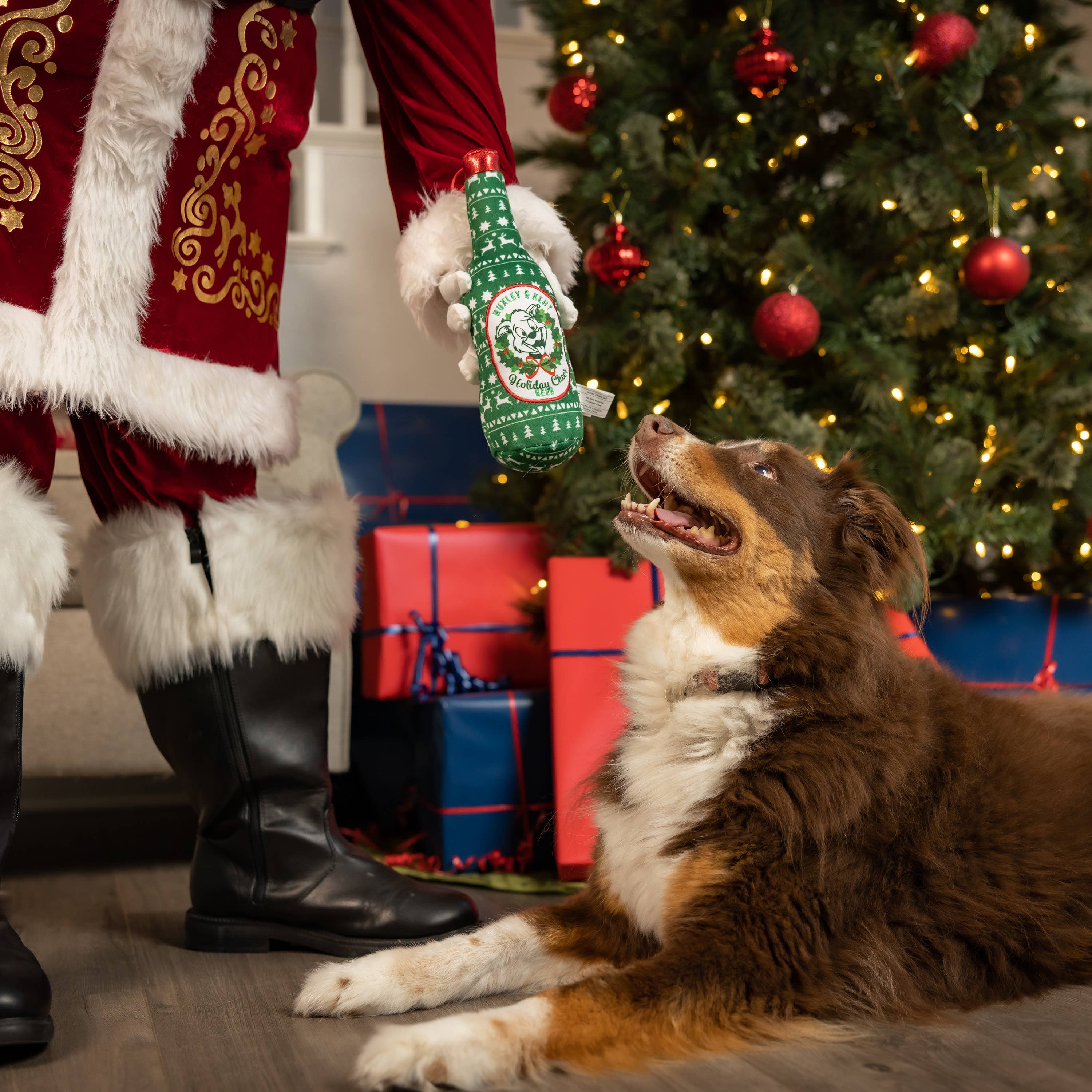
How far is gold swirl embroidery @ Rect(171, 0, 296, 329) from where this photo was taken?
1503mm

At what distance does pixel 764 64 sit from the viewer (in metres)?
2.39

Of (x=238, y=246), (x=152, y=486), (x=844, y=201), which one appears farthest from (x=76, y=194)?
(x=844, y=201)

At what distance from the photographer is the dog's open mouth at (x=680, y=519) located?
1579 millimetres

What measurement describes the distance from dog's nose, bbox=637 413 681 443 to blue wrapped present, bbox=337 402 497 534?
6.03 feet

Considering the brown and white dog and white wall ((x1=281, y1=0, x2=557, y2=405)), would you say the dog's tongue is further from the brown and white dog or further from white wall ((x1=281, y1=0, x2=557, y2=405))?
white wall ((x1=281, y1=0, x2=557, y2=405))

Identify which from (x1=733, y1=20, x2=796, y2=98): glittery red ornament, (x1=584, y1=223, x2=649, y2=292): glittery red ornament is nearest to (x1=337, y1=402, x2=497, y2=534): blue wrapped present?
(x1=584, y1=223, x2=649, y2=292): glittery red ornament

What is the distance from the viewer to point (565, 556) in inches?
92.2

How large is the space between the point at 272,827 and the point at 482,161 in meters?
1.05

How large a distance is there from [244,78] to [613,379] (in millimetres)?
1259

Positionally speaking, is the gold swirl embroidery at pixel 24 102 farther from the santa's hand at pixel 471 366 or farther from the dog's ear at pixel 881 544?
the dog's ear at pixel 881 544

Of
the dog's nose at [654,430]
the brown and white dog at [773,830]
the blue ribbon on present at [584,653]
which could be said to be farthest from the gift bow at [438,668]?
the dog's nose at [654,430]

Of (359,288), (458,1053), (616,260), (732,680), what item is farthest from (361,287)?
(458,1053)

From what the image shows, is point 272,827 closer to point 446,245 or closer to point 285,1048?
point 285,1048

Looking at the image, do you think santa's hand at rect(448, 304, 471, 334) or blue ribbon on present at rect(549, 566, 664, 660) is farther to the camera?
blue ribbon on present at rect(549, 566, 664, 660)
